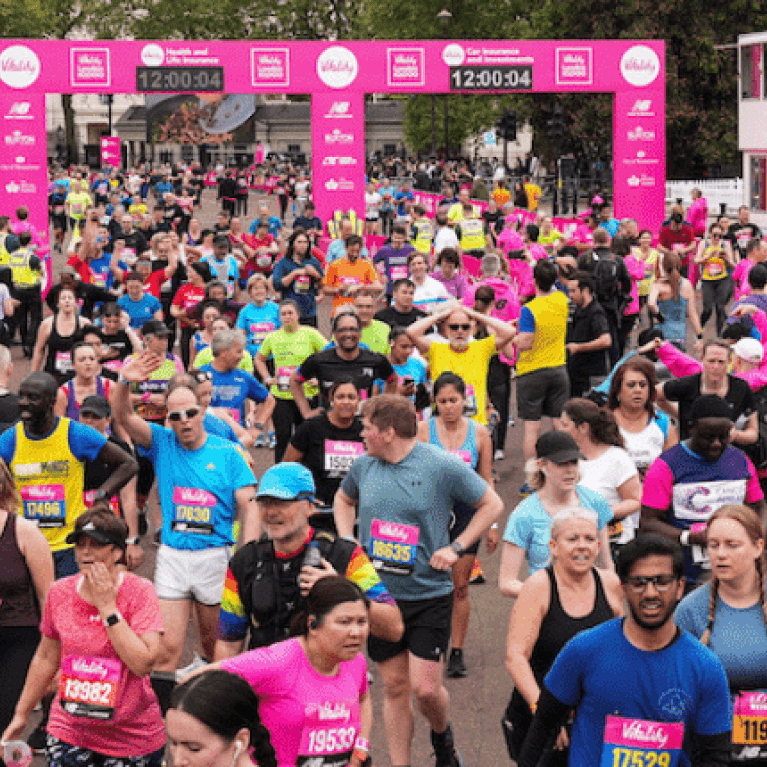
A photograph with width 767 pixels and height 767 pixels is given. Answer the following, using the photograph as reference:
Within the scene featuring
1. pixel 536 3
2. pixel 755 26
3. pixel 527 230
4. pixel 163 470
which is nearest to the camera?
pixel 163 470

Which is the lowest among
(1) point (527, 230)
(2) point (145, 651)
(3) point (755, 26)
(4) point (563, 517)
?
(2) point (145, 651)

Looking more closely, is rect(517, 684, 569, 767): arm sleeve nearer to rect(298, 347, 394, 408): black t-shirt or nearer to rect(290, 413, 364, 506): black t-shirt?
rect(290, 413, 364, 506): black t-shirt

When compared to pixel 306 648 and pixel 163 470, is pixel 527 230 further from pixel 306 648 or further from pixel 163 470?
pixel 306 648

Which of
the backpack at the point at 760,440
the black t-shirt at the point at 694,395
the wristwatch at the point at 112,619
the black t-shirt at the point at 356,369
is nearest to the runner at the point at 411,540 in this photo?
the wristwatch at the point at 112,619

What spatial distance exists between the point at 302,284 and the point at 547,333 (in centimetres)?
423

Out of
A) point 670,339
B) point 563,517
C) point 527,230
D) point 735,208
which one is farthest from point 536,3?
point 563,517

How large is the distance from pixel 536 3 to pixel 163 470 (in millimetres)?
51012

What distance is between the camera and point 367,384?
905 cm

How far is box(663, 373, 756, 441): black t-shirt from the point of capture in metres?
7.94

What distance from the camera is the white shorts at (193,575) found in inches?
262

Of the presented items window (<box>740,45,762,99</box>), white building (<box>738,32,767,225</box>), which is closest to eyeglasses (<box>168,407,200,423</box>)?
white building (<box>738,32,767,225</box>)

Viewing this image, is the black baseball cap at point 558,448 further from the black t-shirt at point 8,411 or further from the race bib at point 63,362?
the race bib at point 63,362

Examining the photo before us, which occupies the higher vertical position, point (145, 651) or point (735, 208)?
point (735, 208)

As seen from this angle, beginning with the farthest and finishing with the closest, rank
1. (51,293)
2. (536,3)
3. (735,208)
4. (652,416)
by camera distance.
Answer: (536,3) < (735,208) < (51,293) < (652,416)
